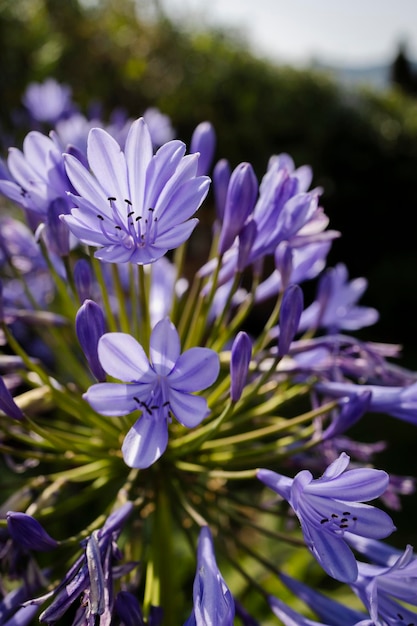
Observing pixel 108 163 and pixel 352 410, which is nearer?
pixel 108 163

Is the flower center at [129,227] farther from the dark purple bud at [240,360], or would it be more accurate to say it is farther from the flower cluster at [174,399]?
the dark purple bud at [240,360]

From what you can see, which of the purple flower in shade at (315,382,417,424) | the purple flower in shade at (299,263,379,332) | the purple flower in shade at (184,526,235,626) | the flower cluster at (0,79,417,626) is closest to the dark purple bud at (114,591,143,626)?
the flower cluster at (0,79,417,626)

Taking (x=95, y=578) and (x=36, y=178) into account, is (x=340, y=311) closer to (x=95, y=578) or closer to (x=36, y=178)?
(x=36, y=178)

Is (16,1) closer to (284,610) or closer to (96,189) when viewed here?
(96,189)

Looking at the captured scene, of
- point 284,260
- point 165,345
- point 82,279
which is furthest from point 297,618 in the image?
point 82,279

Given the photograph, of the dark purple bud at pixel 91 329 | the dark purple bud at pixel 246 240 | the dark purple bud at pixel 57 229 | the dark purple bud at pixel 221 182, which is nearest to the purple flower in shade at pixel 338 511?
the dark purple bud at pixel 91 329

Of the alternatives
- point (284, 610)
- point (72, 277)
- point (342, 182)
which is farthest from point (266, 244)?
point (342, 182)

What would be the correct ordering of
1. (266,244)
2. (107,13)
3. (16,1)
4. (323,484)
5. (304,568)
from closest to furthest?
(323,484) → (266,244) → (304,568) → (16,1) → (107,13)

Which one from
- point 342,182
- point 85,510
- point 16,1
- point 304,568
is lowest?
point 304,568
